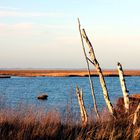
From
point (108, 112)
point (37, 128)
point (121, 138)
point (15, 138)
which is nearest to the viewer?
point (15, 138)

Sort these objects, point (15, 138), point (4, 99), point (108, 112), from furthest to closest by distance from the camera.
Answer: point (108, 112), point (4, 99), point (15, 138)

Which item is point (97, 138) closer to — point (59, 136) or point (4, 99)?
point (59, 136)

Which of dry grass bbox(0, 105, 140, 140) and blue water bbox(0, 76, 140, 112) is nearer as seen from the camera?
dry grass bbox(0, 105, 140, 140)

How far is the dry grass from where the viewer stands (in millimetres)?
9828

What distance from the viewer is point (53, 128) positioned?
10406mm

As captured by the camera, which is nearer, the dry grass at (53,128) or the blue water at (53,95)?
the dry grass at (53,128)

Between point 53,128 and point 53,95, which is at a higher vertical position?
point 53,128

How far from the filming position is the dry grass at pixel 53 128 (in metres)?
9.83

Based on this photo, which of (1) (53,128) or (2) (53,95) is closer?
(1) (53,128)

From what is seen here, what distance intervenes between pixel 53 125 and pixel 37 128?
1.90 feet

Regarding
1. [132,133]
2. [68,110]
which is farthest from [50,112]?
[132,133]

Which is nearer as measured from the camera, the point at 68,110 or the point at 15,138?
the point at 15,138

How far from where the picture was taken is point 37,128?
10.1 metres

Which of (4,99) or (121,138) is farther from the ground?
(4,99)
